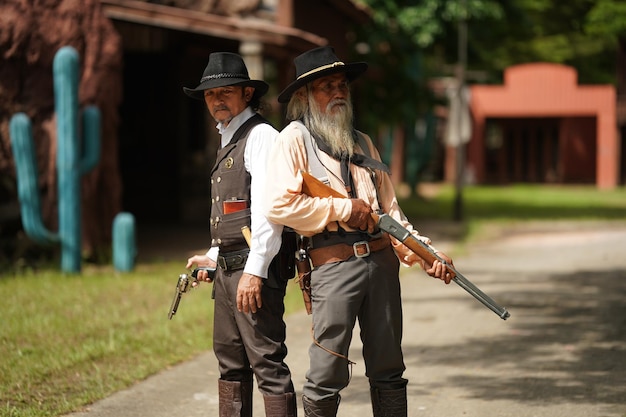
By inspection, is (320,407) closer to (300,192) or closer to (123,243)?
(300,192)

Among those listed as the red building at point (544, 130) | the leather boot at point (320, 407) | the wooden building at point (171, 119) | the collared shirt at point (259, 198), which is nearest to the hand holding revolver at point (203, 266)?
the collared shirt at point (259, 198)

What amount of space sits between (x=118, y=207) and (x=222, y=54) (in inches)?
326

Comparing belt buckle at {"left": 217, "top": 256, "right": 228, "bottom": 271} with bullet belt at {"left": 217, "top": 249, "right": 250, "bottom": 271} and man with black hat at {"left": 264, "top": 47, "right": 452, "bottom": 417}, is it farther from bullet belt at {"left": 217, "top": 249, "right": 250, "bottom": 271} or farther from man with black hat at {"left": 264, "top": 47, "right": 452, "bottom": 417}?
man with black hat at {"left": 264, "top": 47, "right": 452, "bottom": 417}

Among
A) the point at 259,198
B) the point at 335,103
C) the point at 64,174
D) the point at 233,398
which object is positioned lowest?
the point at 233,398

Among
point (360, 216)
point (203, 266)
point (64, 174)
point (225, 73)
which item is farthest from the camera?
point (64, 174)

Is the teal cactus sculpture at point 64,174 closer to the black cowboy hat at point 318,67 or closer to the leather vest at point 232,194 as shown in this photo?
the leather vest at point 232,194

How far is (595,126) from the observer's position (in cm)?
4091

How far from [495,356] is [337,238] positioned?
3.38 metres

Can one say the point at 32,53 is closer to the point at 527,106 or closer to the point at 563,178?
the point at 527,106

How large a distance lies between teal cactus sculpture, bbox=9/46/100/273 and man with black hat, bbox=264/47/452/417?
23.1 ft

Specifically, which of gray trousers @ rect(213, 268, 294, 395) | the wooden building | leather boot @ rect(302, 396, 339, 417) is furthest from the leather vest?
the wooden building

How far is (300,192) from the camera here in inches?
198

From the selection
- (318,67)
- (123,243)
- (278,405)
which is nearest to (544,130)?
(123,243)

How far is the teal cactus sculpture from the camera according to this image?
11.7 meters
